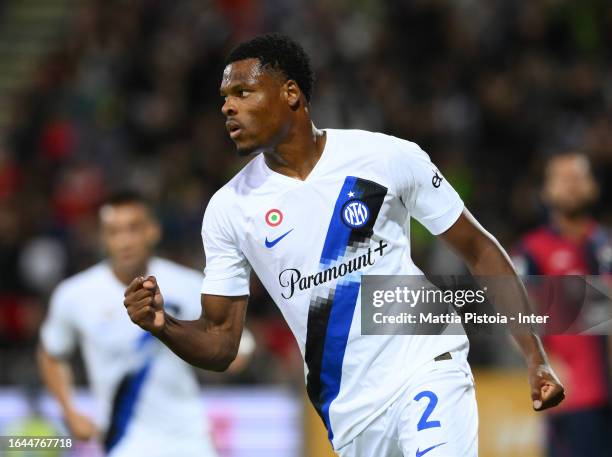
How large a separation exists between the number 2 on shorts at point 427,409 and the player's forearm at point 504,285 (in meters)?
0.39

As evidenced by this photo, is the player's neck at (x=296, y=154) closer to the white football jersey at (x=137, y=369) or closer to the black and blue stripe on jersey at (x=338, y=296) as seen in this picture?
the black and blue stripe on jersey at (x=338, y=296)

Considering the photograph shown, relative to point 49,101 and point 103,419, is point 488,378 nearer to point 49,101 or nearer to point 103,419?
point 103,419

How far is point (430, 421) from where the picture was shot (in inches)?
165

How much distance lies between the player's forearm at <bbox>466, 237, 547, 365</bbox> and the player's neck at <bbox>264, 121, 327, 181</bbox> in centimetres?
70

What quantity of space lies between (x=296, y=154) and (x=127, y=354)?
2536mm

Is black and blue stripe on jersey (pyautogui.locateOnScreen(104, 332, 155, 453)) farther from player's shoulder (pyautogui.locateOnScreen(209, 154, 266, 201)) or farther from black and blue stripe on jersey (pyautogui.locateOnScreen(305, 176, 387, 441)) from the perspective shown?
black and blue stripe on jersey (pyautogui.locateOnScreen(305, 176, 387, 441))

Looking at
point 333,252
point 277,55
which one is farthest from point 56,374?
point 277,55

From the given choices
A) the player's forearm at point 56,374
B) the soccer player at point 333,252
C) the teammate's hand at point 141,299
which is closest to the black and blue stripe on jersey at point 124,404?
the player's forearm at point 56,374

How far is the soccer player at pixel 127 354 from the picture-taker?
6.52 metres

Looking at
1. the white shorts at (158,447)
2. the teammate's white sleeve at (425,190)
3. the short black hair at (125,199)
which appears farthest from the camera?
the short black hair at (125,199)

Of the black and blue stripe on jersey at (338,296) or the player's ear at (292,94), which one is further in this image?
the player's ear at (292,94)

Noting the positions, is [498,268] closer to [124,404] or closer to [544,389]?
[544,389]

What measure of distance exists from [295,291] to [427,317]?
1.63ft

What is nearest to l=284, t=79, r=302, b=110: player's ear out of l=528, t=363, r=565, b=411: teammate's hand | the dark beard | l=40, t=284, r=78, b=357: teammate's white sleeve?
l=528, t=363, r=565, b=411: teammate's hand
